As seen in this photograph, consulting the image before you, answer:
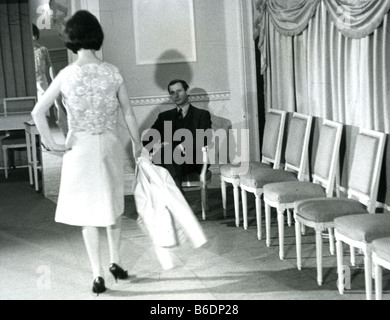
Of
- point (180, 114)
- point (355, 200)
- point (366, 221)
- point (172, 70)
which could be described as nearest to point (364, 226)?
point (366, 221)

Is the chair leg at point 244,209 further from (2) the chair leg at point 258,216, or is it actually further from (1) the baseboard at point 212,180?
(1) the baseboard at point 212,180

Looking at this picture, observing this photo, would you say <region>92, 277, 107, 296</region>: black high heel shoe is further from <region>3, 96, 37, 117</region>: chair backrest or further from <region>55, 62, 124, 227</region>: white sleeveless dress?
<region>3, 96, 37, 117</region>: chair backrest

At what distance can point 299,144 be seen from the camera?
4.96 m

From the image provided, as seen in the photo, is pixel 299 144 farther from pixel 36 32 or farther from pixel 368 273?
pixel 36 32

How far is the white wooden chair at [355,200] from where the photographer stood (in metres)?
3.76

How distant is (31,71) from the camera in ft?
30.1

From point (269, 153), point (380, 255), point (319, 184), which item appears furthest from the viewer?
point (269, 153)

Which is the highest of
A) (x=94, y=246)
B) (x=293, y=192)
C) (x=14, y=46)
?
(x=14, y=46)

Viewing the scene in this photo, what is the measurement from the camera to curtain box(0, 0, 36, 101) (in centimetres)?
903

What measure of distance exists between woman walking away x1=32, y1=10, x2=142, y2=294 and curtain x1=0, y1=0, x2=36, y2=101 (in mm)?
5721

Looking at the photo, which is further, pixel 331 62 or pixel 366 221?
pixel 331 62

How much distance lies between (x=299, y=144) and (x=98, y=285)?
1.93m

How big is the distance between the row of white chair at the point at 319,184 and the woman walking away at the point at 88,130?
1.10m

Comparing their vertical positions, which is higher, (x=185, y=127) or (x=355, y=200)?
(x=185, y=127)
